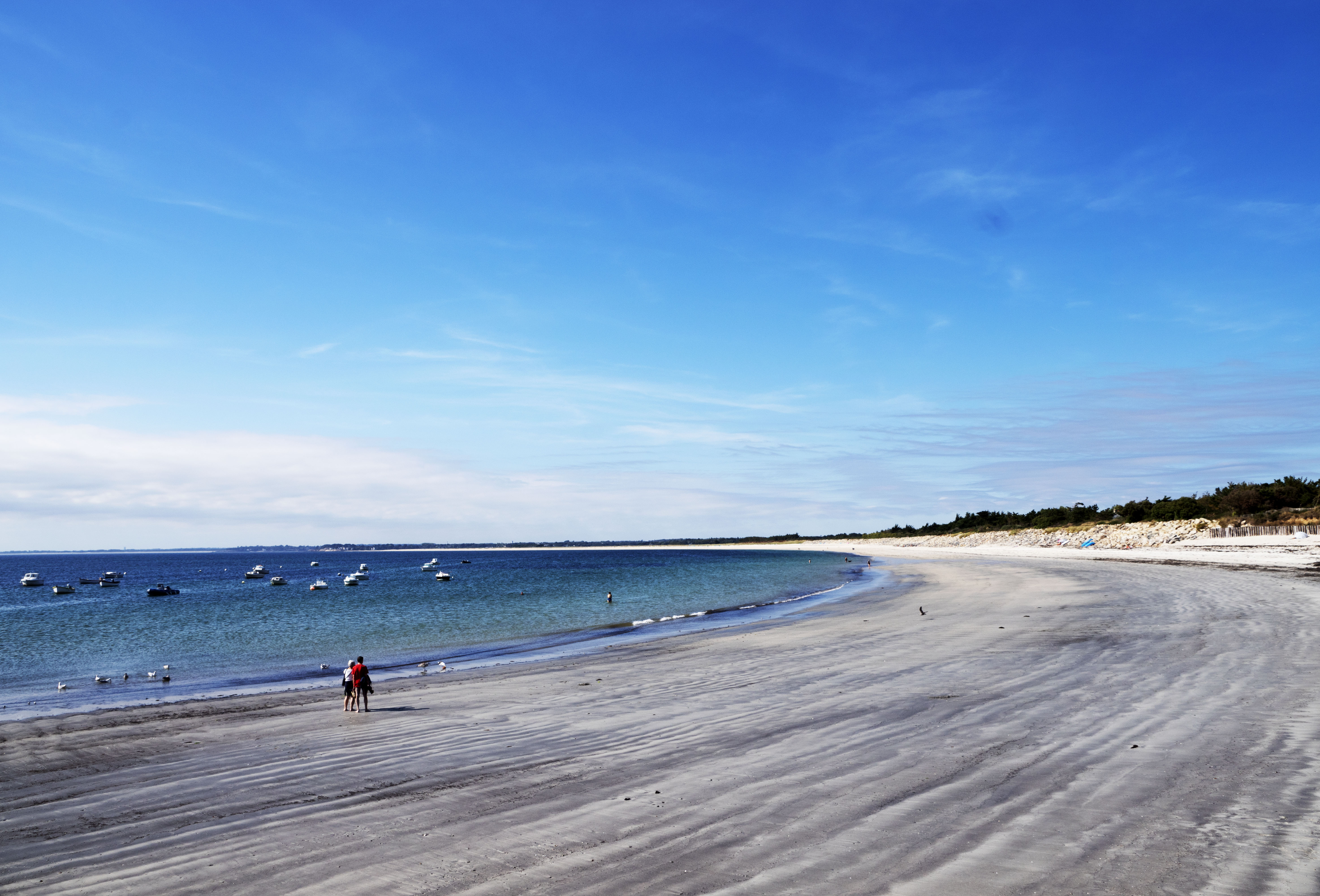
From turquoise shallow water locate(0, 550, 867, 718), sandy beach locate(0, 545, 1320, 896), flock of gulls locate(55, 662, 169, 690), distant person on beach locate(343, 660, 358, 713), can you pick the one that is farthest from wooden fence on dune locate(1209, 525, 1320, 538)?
flock of gulls locate(55, 662, 169, 690)

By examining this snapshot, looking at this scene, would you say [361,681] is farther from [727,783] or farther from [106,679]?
[106,679]

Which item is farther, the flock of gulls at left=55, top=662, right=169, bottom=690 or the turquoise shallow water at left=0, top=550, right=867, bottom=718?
the turquoise shallow water at left=0, top=550, right=867, bottom=718

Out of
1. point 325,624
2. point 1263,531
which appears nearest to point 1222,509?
point 1263,531

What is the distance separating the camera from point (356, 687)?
18.6m

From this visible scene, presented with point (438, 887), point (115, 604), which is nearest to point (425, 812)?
point (438, 887)

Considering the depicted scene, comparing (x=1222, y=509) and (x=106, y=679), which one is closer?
(x=106, y=679)

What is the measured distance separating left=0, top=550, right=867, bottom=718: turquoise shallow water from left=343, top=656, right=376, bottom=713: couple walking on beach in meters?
6.55

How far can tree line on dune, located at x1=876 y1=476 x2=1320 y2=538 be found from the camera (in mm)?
72438

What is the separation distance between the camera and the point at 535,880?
24.3ft

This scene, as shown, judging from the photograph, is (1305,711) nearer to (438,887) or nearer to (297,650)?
(438,887)

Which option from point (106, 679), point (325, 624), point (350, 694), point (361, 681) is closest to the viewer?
point (361, 681)

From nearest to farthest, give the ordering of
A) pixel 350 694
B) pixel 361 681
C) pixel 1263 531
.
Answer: pixel 361 681, pixel 350 694, pixel 1263 531

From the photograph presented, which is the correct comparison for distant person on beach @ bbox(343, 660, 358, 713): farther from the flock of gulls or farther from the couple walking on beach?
the flock of gulls

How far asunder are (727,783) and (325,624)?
42.9 metres
